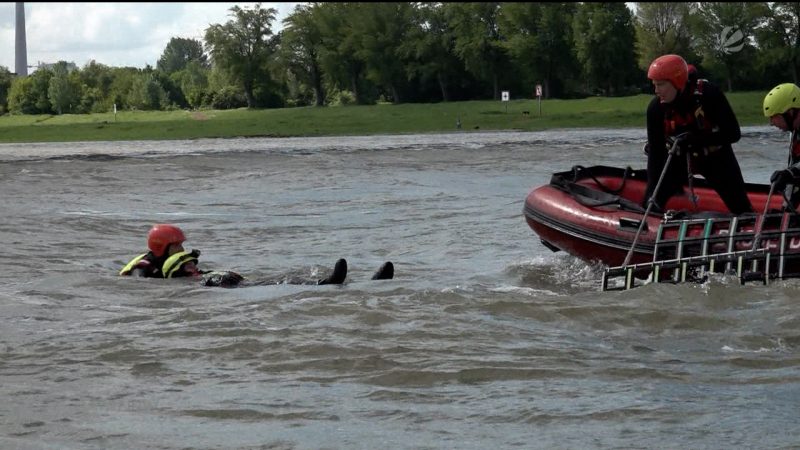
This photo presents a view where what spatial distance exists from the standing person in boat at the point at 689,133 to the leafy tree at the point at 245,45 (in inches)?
2986

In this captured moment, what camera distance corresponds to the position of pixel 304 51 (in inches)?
3386

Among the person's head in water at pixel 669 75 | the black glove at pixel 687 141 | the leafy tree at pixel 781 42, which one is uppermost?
the leafy tree at pixel 781 42

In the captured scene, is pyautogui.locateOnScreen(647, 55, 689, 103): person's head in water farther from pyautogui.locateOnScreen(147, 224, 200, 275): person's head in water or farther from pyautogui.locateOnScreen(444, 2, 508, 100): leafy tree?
pyautogui.locateOnScreen(444, 2, 508, 100): leafy tree

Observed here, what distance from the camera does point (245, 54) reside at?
88.5 m

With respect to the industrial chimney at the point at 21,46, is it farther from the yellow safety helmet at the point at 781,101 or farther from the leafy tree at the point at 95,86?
the yellow safety helmet at the point at 781,101

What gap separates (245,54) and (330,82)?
883cm

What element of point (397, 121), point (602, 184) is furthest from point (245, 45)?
point (602, 184)

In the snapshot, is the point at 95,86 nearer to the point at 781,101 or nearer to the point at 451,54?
the point at 451,54

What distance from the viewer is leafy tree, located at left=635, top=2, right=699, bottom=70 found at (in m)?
62.0

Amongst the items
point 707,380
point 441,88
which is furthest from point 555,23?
point 707,380

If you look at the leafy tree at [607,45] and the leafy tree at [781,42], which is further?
the leafy tree at [607,45]

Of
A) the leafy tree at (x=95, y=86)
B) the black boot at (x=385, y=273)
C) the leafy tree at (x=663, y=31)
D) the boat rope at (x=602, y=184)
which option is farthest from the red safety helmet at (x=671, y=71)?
the leafy tree at (x=95, y=86)

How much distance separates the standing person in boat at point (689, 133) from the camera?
33.3 feet

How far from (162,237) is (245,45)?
261ft
